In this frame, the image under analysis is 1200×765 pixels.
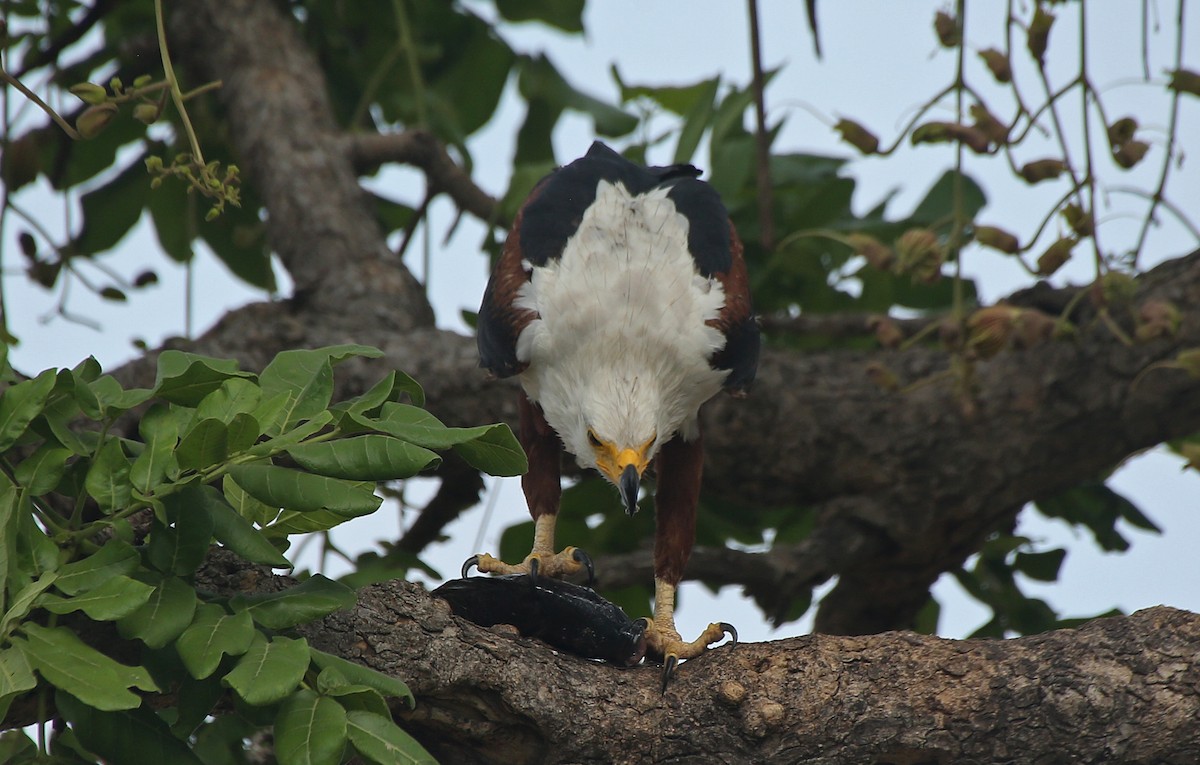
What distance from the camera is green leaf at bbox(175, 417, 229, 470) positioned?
6.69 ft

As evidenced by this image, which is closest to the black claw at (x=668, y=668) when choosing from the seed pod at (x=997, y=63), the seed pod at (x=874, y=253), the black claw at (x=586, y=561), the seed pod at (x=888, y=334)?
the black claw at (x=586, y=561)

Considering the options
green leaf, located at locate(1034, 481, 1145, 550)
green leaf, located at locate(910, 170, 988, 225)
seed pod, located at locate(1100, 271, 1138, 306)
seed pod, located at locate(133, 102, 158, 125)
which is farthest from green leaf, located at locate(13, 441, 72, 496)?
green leaf, located at locate(1034, 481, 1145, 550)

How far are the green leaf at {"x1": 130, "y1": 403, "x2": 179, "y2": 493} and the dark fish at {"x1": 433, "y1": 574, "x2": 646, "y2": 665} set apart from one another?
38.4 inches

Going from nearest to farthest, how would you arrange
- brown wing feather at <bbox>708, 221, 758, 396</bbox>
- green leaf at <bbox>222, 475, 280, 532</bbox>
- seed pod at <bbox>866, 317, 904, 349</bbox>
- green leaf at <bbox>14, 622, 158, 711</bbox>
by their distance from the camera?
green leaf at <bbox>14, 622, 158, 711</bbox> < green leaf at <bbox>222, 475, 280, 532</bbox> < brown wing feather at <bbox>708, 221, 758, 396</bbox> < seed pod at <bbox>866, 317, 904, 349</bbox>

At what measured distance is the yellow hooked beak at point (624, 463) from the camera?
3.22 metres

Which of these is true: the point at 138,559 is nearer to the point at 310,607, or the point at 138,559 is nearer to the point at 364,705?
the point at 310,607

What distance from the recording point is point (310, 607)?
2.18 metres

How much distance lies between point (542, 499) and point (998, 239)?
4.99 feet

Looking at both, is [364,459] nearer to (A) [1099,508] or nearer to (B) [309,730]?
(B) [309,730]

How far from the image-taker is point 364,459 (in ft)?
6.72

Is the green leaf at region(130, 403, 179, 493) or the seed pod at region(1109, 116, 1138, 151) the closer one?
the green leaf at region(130, 403, 179, 493)

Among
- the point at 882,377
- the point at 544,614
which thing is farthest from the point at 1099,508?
the point at 544,614

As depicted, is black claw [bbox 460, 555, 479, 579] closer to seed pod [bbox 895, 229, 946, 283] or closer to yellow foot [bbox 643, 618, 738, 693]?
yellow foot [bbox 643, 618, 738, 693]

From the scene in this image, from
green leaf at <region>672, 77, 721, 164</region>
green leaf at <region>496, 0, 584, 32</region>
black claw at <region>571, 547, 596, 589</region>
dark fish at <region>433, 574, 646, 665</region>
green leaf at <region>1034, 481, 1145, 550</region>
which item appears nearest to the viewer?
dark fish at <region>433, 574, 646, 665</region>
